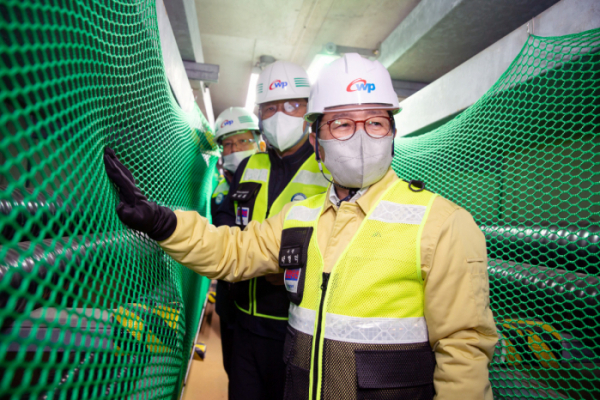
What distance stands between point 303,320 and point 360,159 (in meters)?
0.76

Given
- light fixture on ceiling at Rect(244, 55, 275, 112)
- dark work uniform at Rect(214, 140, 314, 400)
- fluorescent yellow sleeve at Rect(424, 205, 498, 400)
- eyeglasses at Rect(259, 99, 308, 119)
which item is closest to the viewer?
fluorescent yellow sleeve at Rect(424, 205, 498, 400)

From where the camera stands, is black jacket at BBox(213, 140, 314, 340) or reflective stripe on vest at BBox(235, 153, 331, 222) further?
reflective stripe on vest at BBox(235, 153, 331, 222)

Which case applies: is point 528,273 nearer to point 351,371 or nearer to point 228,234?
point 351,371

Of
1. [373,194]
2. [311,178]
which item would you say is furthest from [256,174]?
[373,194]

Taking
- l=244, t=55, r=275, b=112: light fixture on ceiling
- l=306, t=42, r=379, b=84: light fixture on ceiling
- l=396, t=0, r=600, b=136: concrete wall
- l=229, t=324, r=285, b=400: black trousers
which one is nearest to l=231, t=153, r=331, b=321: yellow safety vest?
l=229, t=324, r=285, b=400: black trousers

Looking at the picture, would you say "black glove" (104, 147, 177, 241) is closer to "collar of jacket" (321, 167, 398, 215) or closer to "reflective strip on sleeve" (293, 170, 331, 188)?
"collar of jacket" (321, 167, 398, 215)

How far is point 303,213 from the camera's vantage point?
1.53 m

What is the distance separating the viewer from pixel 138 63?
1.22 meters

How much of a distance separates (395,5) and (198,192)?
3.96 meters

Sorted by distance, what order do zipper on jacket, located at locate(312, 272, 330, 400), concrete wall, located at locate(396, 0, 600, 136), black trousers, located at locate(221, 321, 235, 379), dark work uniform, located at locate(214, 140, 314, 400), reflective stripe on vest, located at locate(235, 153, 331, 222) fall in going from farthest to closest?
1. black trousers, located at locate(221, 321, 235, 379)
2. concrete wall, located at locate(396, 0, 600, 136)
3. reflective stripe on vest, located at locate(235, 153, 331, 222)
4. dark work uniform, located at locate(214, 140, 314, 400)
5. zipper on jacket, located at locate(312, 272, 330, 400)

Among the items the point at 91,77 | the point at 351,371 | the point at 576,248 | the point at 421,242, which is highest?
the point at 91,77

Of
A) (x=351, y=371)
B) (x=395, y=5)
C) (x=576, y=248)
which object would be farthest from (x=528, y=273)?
(x=395, y=5)

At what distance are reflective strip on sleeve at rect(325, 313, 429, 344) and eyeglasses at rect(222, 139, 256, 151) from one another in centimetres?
280

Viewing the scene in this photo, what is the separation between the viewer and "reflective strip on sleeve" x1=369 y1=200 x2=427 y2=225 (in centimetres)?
122
